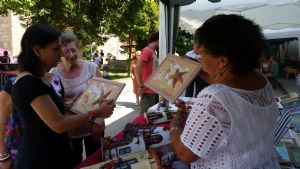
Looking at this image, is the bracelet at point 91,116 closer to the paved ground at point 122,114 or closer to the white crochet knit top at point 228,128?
the white crochet knit top at point 228,128

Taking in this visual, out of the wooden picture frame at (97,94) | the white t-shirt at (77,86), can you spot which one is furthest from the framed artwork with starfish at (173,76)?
the white t-shirt at (77,86)

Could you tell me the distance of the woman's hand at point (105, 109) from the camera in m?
1.75

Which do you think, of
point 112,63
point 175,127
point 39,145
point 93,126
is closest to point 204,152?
point 175,127

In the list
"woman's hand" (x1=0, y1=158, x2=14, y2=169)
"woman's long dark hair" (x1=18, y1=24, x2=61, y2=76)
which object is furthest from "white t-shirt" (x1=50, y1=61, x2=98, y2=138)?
"woman's long dark hair" (x1=18, y1=24, x2=61, y2=76)

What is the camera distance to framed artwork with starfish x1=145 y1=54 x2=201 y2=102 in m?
1.90

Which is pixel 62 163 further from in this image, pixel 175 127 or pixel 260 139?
pixel 260 139

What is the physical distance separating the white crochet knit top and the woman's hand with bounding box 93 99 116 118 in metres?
0.72

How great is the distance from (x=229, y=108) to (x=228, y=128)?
0.22 feet

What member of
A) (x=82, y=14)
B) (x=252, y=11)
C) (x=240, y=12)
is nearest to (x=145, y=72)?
(x=240, y=12)

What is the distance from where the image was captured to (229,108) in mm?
1057

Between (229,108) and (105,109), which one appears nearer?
(229,108)

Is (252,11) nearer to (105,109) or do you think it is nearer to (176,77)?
(176,77)

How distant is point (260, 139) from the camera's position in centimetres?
116

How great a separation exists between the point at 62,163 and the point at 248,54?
3.88 ft
